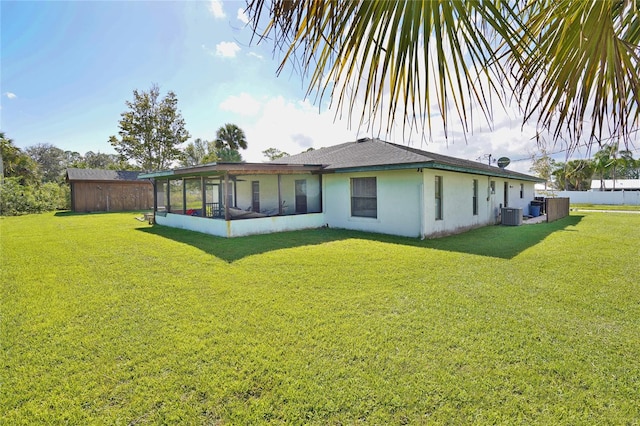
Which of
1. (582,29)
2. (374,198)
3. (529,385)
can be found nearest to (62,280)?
(529,385)

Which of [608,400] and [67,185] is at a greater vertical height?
[67,185]

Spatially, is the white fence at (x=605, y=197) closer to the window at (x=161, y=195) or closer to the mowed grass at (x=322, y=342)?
the mowed grass at (x=322, y=342)

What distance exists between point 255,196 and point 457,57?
50.3ft

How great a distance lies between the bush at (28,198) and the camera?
65.4ft

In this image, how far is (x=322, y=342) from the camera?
336cm

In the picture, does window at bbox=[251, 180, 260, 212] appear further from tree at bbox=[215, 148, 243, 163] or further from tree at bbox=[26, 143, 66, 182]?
tree at bbox=[26, 143, 66, 182]

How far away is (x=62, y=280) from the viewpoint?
18.8 feet

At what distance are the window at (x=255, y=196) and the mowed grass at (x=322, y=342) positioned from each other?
9094 mm

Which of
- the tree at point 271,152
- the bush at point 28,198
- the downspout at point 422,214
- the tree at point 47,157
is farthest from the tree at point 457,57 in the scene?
the tree at point 47,157

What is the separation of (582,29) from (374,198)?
10110 millimetres

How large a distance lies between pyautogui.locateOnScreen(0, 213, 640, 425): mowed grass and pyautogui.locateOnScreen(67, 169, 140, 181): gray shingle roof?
20.6 meters

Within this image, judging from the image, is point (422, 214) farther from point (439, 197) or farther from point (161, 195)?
point (161, 195)

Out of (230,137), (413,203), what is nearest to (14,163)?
(230,137)

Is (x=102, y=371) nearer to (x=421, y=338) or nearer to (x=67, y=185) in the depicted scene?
(x=421, y=338)
